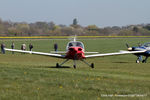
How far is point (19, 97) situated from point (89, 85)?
341 centimetres

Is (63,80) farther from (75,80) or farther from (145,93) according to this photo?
(145,93)

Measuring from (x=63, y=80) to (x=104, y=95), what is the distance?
347 cm

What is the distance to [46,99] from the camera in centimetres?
1034

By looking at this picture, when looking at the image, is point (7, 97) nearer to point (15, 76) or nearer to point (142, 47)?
point (15, 76)

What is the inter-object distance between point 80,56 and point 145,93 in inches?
462

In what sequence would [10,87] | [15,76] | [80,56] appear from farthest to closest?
[80,56]
[15,76]
[10,87]

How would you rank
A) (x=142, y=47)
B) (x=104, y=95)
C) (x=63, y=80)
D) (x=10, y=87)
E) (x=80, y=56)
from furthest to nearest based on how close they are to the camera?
(x=142, y=47), (x=80, y=56), (x=63, y=80), (x=10, y=87), (x=104, y=95)

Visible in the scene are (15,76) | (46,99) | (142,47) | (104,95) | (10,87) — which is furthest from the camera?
(142,47)

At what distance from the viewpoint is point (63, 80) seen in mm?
14242

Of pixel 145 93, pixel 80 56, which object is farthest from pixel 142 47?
pixel 145 93

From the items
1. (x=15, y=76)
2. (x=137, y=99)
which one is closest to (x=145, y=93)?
(x=137, y=99)

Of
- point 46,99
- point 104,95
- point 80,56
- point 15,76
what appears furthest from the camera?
point 80,56

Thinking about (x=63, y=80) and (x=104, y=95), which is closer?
(x=104, y=95)

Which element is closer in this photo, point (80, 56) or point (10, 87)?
Result: point (10, 87)
